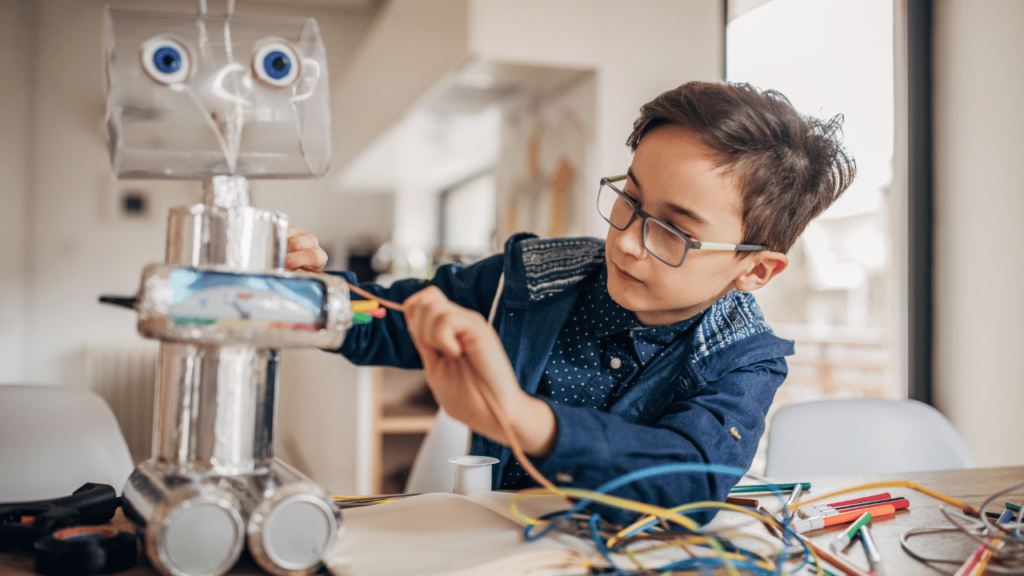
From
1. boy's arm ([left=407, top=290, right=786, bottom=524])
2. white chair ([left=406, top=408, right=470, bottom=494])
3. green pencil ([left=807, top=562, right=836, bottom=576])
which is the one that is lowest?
white chair ([left=406, top=408, right=470, bottom=494])

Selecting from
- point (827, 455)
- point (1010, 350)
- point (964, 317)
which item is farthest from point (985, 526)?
point (964, 317)

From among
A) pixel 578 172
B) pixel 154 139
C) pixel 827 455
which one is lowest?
pixel 827 455

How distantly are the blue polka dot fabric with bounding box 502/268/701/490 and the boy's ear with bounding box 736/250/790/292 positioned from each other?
0.07 meters

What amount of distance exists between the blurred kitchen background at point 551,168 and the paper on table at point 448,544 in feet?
2.10

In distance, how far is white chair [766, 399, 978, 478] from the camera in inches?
47.6

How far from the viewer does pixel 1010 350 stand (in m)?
1.58

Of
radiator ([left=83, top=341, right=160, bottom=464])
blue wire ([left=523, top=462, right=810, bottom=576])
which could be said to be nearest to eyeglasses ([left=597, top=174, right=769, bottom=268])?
blue wire ([left=523, top=462, right=810, bottom=576])

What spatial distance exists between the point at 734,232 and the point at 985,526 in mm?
372

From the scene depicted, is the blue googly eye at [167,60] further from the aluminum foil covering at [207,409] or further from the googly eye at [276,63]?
the aluminum foil covering at [207,409]

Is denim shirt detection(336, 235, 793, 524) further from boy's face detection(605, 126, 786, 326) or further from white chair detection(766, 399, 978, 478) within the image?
white chair detection(766, 399, 978, 478)

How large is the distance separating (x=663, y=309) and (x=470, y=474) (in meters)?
0.33

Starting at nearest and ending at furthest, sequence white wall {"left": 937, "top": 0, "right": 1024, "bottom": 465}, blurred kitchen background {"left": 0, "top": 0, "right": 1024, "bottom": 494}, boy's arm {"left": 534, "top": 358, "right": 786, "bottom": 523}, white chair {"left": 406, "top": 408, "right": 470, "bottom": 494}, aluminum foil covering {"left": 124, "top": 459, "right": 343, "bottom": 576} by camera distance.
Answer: aluminum foil covering {"left": 124, "top": 459, "right": 343, "bottom": 576} → boy's arm {"left": 534, "top": 358, "right": 786, "bottom": 523} → white chair {"left": 406, "top": 408, "right": 470, "bottom": 494} → white wall {"left": 937, "top": 0, "right": 1024, "bottom": 465} → blurred kitchen background {"left": 0, "top": 0, "right": 1024, "bottom": 494}

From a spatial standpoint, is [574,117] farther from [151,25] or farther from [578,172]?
[151,25]

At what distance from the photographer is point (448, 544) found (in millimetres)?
509
